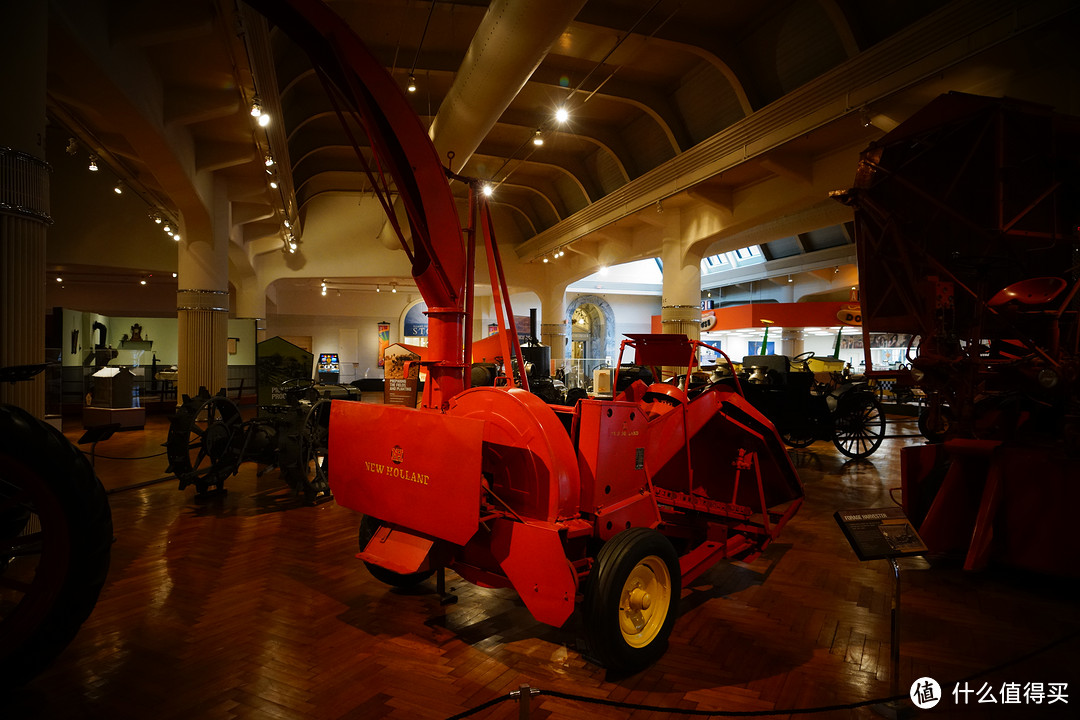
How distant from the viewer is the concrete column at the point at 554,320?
59.9 feet

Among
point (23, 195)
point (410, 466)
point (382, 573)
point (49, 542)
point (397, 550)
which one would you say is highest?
point (23, 195)

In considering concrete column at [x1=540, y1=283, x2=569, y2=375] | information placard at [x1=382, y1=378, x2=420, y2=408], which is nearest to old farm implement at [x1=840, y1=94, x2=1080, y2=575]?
information placard at [x1=382, y1=378, x2=420, y2=408]

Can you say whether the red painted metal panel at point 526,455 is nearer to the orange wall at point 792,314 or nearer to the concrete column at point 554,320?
the orange wall at point 792,314

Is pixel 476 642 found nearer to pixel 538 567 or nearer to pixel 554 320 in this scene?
pixel 538 567

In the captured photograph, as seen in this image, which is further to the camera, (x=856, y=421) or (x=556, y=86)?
(x=556, y=86)

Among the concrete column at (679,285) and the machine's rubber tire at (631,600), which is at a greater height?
the concrete column at (679,285)

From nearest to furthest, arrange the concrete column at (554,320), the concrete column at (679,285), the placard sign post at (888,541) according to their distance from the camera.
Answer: the placard sign post at (888,541)
the concrete column at (679,285)
the concrete column at (554,320)

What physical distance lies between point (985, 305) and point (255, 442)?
6029 millimetres

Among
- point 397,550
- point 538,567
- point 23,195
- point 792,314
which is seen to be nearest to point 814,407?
point 538,567

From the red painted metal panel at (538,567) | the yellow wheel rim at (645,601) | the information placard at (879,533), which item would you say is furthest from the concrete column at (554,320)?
the information placard at (879,533)

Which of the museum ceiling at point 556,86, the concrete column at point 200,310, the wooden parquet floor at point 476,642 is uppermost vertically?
the museum ceiling at point 556,86

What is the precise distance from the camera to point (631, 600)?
2.62 m

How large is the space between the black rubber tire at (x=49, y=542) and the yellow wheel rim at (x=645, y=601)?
6.70 ft

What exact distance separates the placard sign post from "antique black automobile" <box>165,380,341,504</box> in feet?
14.8
